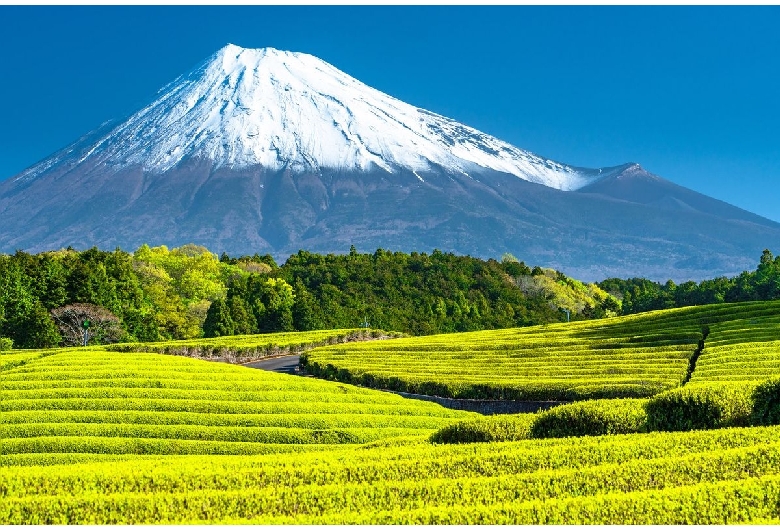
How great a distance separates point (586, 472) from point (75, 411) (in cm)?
1473

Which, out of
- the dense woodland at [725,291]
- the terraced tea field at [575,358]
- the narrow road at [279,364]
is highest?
the dense woodland at [725,291]

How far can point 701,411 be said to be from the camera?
13141 millimetres

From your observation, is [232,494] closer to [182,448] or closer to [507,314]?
[182,448]

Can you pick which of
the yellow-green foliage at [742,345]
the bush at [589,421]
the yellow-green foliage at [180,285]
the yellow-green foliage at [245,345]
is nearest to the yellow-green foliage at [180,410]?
the bush at [589,421]

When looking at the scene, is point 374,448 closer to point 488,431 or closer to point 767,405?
point 488,431

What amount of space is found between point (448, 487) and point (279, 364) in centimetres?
3392

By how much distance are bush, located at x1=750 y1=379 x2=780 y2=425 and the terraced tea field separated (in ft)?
31.2

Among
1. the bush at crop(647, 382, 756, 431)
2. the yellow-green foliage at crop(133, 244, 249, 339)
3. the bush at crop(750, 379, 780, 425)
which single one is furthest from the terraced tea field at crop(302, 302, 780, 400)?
the yellow-green foliage at crop(133, 244, 249, 339)

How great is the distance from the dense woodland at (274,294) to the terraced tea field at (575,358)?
1723cm

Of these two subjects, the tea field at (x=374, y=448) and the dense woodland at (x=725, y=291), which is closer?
the tea field at (x=374, y=448)

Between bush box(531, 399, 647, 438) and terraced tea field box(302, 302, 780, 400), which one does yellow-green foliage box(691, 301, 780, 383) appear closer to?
terraced tea field box(302, 302, 780, 400)

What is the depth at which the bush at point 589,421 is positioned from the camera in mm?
13242

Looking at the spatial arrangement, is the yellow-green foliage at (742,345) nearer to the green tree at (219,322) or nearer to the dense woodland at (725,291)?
the dense woodland at (725,291)

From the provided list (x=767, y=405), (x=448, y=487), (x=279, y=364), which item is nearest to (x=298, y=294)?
(x=279, y=364)
